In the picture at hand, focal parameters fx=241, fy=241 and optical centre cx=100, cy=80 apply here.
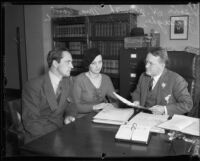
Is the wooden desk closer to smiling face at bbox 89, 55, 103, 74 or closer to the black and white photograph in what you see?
the black and white photograph

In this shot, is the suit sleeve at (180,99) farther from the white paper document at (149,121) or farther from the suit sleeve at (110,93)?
the suit sleeve at (110,93)

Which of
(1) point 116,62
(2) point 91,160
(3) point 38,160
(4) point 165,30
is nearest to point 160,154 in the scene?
(2) point 91,160

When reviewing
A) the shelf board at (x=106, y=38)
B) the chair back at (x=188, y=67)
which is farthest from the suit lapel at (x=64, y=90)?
the chair back at (x=188, y=67)

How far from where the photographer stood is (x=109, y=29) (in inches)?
60.2

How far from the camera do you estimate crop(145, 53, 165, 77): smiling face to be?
1645 mm

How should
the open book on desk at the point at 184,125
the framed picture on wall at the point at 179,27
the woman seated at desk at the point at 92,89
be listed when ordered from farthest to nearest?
the woman seated at desk at the point at 92,89
the framed picture on wall at the point at 179,27
the open book on desk at the point at 184,125

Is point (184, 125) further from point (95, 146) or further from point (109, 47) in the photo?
point (109, 47)

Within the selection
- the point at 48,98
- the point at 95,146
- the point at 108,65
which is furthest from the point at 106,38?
the point at 95,146

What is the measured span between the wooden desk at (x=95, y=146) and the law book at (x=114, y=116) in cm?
13

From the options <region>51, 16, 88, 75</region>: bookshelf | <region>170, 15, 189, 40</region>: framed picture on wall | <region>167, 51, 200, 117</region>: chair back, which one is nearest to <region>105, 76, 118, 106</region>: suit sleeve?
<region>51, 16, 88, 75</region>: bookshelf

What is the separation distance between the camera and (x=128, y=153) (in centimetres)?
97

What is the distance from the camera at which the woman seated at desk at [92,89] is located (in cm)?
163

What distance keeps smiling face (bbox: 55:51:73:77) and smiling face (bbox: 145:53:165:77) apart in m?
0.56

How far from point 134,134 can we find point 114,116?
0.28 metres
